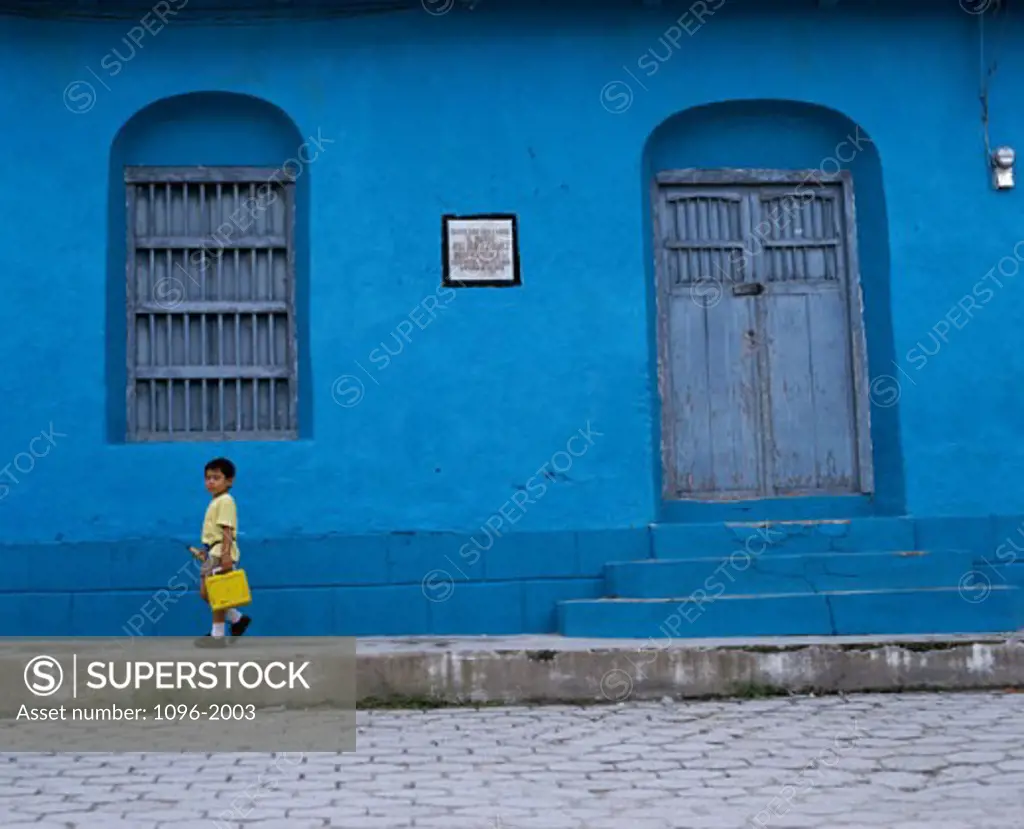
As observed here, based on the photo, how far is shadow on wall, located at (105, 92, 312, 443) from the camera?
7523 mm

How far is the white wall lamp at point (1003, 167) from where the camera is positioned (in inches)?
304

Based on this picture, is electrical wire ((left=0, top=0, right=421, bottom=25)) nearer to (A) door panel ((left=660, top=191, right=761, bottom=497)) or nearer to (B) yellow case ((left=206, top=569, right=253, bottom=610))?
(A) door panel ((left=660, top=191, right=761, bottom=497))

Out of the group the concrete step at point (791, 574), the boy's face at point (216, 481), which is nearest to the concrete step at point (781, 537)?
the concrete step at point (791, 574)

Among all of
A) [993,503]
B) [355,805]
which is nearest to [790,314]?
[993,503]

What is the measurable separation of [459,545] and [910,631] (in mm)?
2602

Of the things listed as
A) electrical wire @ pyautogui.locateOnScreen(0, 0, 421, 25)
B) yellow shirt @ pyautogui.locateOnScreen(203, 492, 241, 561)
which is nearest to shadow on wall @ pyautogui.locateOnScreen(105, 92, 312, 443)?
electrical wire @ pyautogui.locateOnScreen(0, 0, 421, 25)

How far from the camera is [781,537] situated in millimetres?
7320

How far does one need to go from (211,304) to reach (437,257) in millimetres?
1438

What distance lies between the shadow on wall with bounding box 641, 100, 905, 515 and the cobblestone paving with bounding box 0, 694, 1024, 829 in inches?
97.5

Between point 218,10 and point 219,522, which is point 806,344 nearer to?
point 219,522

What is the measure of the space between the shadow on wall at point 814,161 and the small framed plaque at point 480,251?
0.87 m

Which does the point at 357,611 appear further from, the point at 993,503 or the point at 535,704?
the point at 993,503

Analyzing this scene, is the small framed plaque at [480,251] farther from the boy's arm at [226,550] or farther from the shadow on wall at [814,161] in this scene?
the boy's arm at [226,550]

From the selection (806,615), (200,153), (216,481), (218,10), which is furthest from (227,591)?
(218,10)
